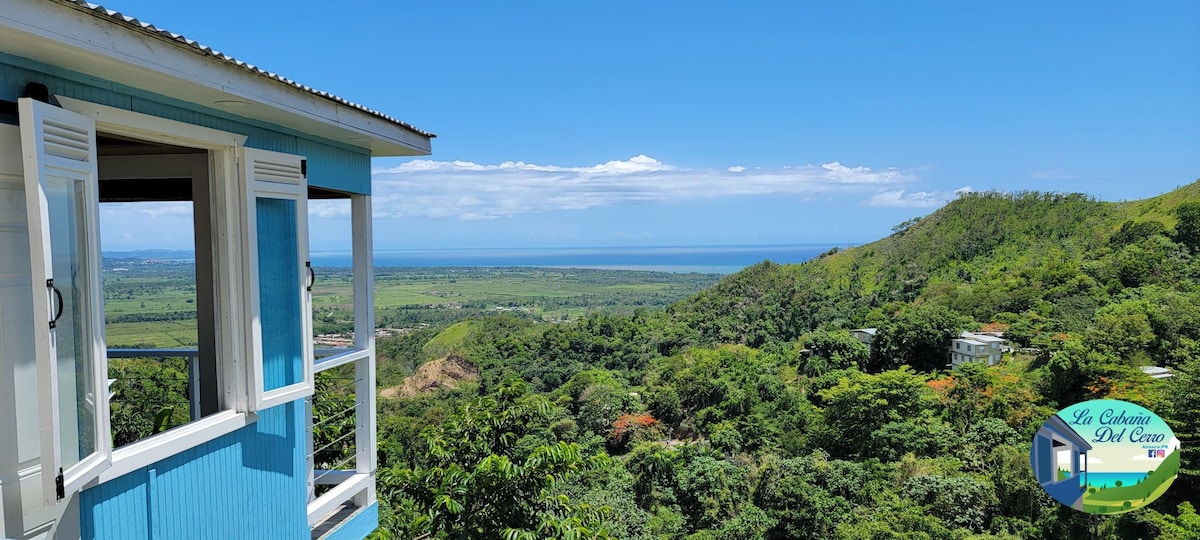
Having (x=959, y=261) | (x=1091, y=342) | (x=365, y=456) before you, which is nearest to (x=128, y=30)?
(x=365, y=456)

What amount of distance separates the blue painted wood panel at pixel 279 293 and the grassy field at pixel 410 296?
302 mm

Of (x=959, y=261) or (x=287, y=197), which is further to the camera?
(x=959, y=261)

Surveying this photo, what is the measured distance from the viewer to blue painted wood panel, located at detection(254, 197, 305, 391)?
269 cm

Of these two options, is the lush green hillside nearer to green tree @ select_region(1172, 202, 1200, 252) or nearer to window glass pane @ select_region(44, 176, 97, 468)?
green tree @ select_region(1172, 202, 1200, 252)

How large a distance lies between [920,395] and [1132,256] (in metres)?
15.3

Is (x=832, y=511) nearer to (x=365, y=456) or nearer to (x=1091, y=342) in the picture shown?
(x=1091, y=342)

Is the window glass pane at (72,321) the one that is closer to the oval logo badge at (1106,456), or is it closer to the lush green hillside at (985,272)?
the oval logo badge at (1106,456)

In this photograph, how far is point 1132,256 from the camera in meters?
29.2

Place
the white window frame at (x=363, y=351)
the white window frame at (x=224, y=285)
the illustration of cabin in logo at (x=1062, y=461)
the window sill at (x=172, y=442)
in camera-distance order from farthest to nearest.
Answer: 1. the illustration of cabin in logo at (x=1062, y=461)
2. the white window frame at (x=363, y=351)
3. the white window frame at (x=224, y=285)
4. the window sill at (x=172, y=442)

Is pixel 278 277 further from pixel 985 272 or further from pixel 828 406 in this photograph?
pixel 985 272

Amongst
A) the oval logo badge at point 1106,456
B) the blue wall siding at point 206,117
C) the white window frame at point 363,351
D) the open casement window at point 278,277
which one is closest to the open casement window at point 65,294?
the blue wall siding at point 206,117

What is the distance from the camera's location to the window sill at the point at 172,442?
1.99 meters

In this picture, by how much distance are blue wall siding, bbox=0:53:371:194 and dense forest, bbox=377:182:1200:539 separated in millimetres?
1825

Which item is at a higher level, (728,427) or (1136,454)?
(1136,454)
